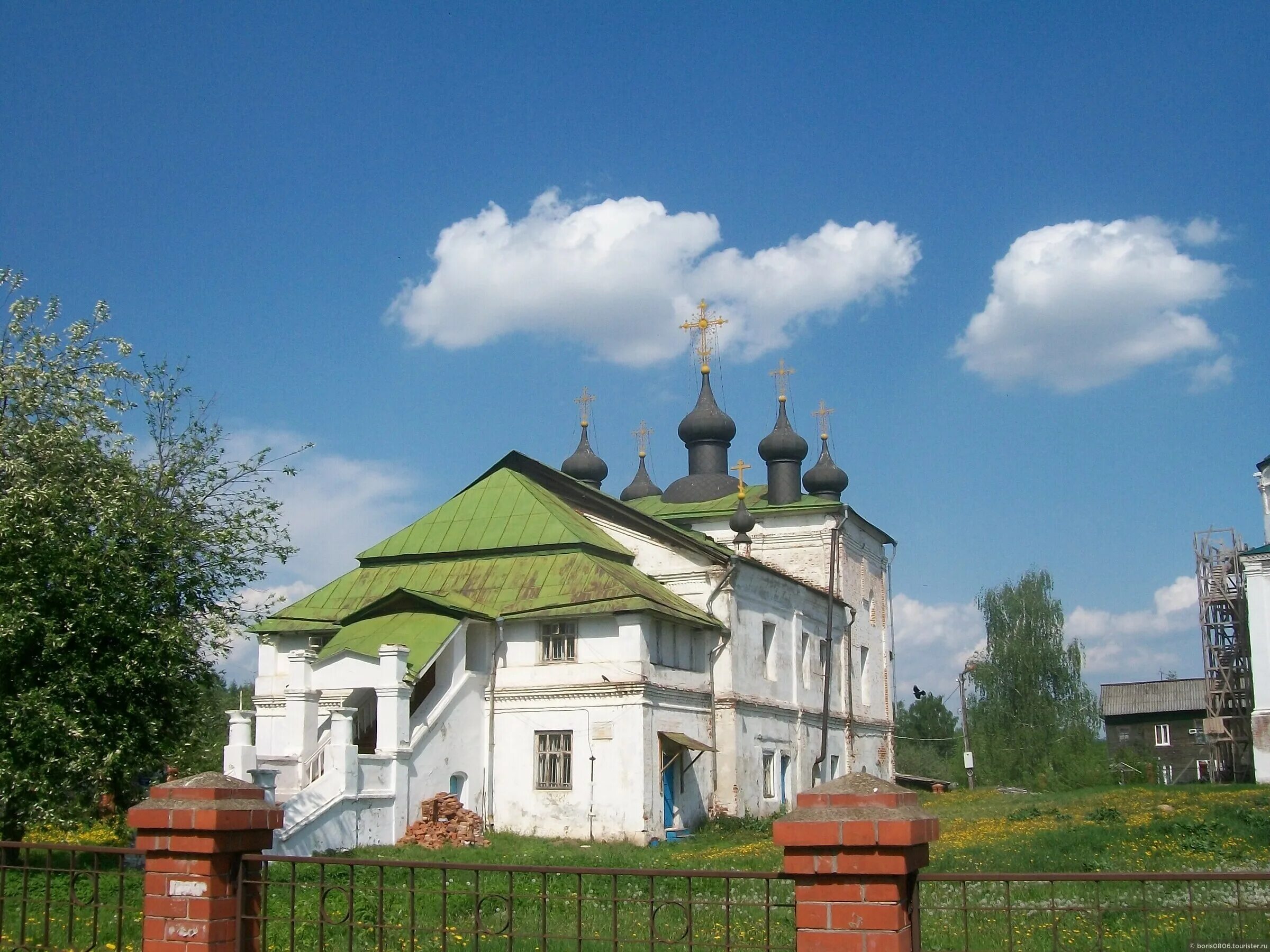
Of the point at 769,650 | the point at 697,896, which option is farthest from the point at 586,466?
the point at 697,896

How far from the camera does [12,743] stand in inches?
603

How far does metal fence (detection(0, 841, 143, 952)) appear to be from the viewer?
279 inches

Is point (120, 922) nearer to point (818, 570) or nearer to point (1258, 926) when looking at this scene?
point (1258, 926)

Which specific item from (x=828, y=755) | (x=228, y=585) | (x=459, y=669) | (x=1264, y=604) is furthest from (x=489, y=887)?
(x=1264, y=604)

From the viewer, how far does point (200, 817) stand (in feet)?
20.4

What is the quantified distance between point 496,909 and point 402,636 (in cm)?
1202

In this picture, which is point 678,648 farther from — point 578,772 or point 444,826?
point 444,826

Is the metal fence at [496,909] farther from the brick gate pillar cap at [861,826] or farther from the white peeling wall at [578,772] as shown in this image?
the white peeling wall at [578,772]

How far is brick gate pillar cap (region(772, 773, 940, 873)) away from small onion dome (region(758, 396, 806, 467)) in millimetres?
34198

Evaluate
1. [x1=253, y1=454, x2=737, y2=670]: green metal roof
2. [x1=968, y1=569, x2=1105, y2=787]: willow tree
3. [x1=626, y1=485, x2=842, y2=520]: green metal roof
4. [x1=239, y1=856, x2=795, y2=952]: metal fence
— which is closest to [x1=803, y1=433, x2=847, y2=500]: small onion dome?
[x1=626, y1=485, x2=842, y2=520]: green metal roof

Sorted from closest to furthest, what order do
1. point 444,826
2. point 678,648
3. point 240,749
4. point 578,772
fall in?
1. point 240,749
2. point 444,826
3. point 578,772
4. point 678,648

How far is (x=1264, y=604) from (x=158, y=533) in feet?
92.9

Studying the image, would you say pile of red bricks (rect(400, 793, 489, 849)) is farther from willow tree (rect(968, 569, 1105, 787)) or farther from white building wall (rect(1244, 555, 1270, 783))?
willow tree (rect(968, 569, 1105, 787))

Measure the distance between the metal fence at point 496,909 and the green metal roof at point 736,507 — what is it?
22.1 metres
